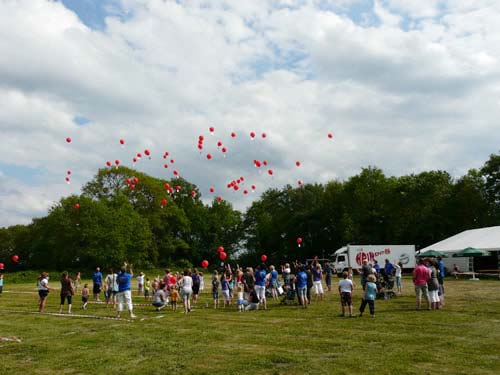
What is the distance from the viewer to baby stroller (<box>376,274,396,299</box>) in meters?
19.9

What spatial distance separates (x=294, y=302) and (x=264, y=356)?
416 inches

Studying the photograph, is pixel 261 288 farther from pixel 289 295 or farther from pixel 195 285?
pixel 195 285

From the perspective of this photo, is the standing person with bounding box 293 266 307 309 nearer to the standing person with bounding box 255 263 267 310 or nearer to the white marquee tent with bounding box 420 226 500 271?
the standing person with bounding box 255 263 267 310

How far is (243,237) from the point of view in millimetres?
81938

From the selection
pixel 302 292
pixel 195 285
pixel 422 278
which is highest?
pixel 422 278

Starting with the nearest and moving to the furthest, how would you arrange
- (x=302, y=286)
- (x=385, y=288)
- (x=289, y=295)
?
(x=302, y=286) → (x=289, y=295) → (x=385, y=288)

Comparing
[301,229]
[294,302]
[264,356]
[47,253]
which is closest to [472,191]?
[301,229]

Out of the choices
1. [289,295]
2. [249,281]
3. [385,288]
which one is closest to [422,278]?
[385,288]

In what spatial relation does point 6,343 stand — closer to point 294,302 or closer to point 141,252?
point 294,302

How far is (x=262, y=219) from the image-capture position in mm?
76938

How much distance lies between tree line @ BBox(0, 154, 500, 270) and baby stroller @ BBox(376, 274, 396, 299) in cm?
2701

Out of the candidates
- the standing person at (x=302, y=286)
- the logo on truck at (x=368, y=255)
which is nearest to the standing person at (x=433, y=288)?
the standing person at (x=302, y=286)

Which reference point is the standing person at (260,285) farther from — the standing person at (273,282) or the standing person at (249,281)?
the standing person at (273,282)

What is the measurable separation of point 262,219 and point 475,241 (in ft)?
142
